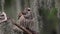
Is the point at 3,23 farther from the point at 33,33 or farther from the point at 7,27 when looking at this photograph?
the point at 33,33

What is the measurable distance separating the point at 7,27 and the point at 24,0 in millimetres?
2562

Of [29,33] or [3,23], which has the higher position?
[3,23]

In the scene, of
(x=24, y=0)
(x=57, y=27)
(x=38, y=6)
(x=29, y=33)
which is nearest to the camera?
(x=29, y=33)

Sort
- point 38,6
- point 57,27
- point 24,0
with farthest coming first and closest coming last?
point 24,0 < point 57,27 < point 38,6

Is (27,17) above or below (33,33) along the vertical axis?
above

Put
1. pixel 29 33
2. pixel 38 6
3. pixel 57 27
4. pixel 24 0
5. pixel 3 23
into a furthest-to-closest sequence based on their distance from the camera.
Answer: pixel 24 0, pixel 57 27, pixel 38 6, pixel 29 33, pixel 3 23

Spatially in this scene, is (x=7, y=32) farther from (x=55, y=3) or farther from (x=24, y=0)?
(x=24, y=0)

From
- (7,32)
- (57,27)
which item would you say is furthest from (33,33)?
(57,27)

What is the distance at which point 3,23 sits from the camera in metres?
1.22

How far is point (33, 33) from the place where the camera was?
1.57m

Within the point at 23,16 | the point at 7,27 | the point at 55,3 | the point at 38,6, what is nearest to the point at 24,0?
the point at 55,3

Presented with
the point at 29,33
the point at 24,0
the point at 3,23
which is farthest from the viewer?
the point at 24,0

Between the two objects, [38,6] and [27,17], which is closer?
[27,17]

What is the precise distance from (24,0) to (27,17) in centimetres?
226
